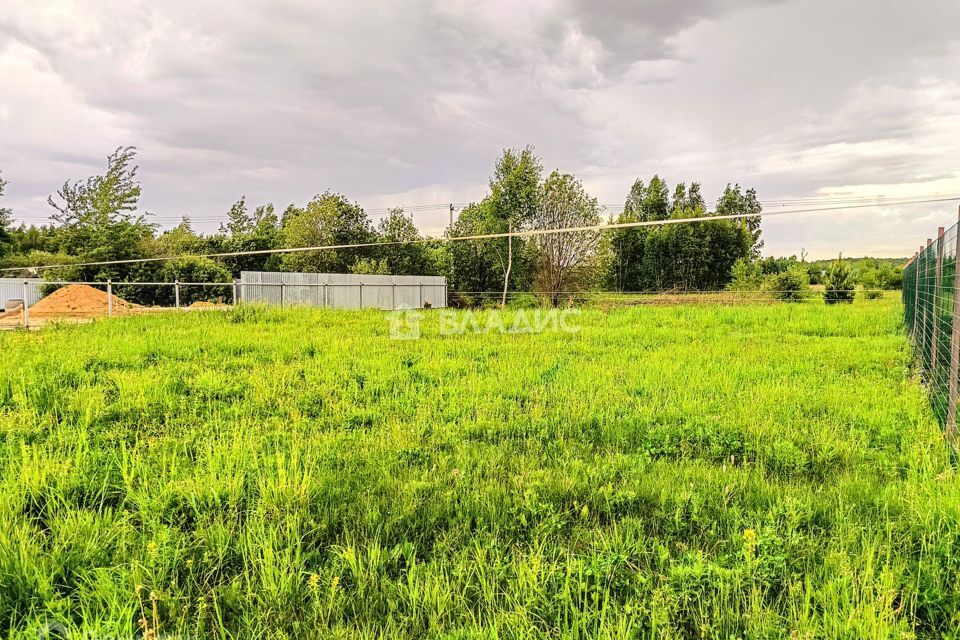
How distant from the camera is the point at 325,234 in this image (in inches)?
1133

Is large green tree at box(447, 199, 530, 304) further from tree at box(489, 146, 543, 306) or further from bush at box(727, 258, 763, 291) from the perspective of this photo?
bush at box(727, 258, 763, 291)

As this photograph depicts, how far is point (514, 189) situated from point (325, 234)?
12264 mm

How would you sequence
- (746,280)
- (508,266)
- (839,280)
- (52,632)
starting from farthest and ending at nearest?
(746,280), (508,266), (839,280), (52,632)

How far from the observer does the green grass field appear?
5.63 feet

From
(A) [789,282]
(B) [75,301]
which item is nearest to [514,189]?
(A) [789,282]

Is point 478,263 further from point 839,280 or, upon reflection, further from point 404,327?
point 839,280

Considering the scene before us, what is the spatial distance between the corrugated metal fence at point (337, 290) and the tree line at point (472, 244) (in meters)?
2.11

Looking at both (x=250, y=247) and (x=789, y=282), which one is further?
(x=250, y=247)

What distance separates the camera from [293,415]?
3957mm

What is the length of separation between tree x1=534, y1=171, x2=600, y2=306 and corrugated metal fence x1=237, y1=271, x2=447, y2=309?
5731mm

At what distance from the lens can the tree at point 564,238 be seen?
22641mm

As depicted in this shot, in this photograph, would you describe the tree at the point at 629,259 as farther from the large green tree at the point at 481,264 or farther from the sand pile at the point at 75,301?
the sand pile at the point at 75,301

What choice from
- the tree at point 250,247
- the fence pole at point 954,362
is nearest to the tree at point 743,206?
the tree at point 250,247

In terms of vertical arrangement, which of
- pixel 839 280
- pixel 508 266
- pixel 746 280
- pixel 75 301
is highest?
pixel 508 266
